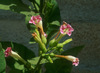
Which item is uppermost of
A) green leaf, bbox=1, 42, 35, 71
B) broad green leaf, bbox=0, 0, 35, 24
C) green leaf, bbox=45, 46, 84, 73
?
broad green leaf, bbox=0, 0, 35, 24

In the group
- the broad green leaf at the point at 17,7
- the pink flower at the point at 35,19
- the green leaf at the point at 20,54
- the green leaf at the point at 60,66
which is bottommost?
the green leaf at the point at 60,66

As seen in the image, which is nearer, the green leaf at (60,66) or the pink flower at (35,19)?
the pink flower at (35,19)

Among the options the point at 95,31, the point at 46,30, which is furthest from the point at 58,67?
the point at 95,31

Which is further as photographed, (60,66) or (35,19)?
(60,66)

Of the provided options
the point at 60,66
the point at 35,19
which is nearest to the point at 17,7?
the point at 35,19

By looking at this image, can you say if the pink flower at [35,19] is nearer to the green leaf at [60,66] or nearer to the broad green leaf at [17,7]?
the broad green leaf at [17,7]

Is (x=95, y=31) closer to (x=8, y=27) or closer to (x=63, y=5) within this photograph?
(x=63, y=5)

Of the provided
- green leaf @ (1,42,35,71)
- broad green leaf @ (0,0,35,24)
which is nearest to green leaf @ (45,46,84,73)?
green leaf @ (1,42,35,71)

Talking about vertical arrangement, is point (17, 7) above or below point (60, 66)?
above

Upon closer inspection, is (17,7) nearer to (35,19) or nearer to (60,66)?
(35,19)

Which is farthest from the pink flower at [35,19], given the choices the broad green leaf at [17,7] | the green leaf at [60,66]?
the green leaf at [60,66]

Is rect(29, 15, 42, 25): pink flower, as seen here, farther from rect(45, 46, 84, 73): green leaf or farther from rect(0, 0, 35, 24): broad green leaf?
rect(45, 46, 84, 73): green leaf
